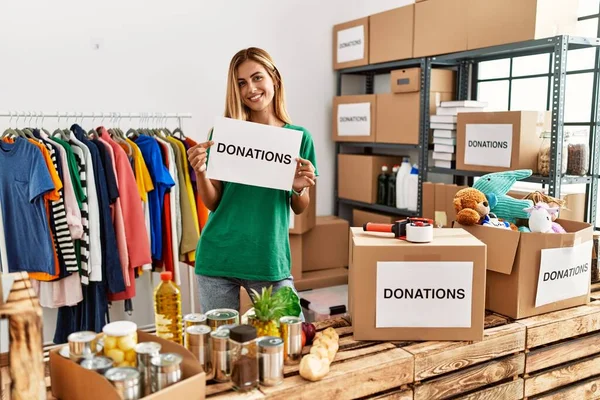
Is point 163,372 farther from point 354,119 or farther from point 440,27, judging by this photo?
point 354,119

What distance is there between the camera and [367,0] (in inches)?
163

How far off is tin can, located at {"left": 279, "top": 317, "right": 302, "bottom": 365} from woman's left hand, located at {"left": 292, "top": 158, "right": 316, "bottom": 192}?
587 millimetres

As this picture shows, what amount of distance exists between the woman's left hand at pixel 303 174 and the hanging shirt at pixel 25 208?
131 cm

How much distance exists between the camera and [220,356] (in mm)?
1289

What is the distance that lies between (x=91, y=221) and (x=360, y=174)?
1.83 metres

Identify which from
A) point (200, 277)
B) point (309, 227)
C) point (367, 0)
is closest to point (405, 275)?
Result: point (200, 277)

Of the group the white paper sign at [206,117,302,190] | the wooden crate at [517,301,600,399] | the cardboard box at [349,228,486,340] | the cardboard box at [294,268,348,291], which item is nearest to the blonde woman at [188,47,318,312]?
the white paper sign at [206,117,302,190]

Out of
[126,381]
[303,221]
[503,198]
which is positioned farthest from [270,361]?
[303,221]

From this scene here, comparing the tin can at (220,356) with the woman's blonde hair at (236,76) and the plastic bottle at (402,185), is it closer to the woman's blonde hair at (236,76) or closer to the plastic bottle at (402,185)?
the woman's blonde hair at (236,76)

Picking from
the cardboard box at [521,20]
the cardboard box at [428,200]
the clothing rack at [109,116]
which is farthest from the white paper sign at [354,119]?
the clothing rack at [109,116]

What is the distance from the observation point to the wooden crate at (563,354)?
1.71 metres

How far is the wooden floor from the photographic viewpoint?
53.3 inches

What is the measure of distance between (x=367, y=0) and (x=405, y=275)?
122 inches

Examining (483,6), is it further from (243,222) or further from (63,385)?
(63,385)
